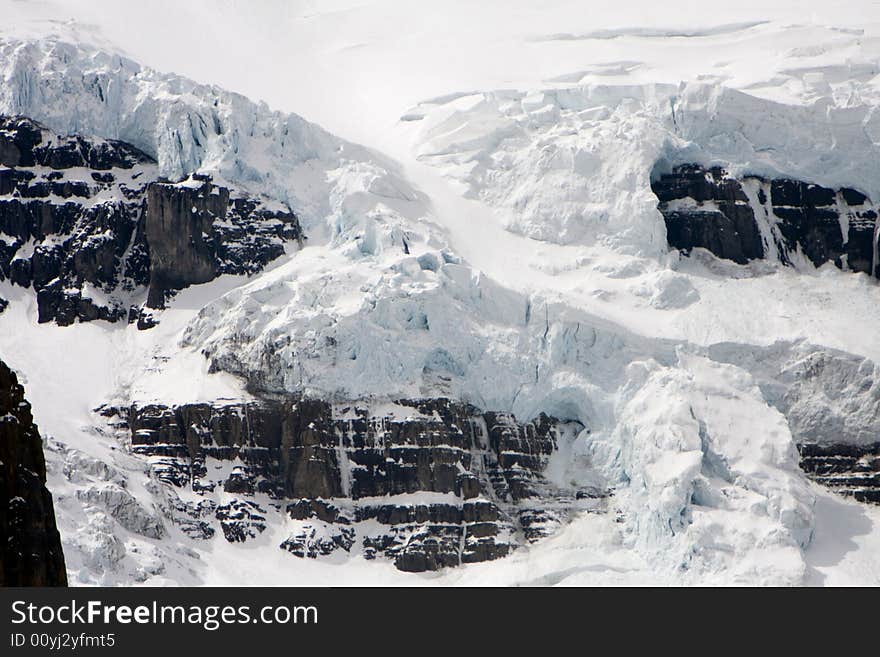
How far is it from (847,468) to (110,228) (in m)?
74.3

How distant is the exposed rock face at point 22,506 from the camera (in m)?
53.4

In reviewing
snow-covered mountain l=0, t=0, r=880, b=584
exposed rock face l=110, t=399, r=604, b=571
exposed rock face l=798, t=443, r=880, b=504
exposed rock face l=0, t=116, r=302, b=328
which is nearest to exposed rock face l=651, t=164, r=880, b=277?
snow-covered mountain l=0, t=0, r=880, b=584

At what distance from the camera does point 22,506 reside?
2124 inches

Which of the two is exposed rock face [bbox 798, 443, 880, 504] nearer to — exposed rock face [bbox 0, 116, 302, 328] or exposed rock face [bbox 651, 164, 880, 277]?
exposed rock face [bbox 651, 164, 880, 277]

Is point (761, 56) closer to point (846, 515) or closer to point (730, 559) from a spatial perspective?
point (846, 515)

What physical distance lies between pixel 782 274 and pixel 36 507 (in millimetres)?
129604

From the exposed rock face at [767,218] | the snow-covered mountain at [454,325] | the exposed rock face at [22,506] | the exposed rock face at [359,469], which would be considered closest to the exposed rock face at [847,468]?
the snow-covered mountain at [454,325]

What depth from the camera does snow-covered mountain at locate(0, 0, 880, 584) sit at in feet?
490

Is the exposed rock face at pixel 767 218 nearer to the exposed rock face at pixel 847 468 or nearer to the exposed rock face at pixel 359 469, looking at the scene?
the exposed rock face at pixel 847 468

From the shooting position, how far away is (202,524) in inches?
6058

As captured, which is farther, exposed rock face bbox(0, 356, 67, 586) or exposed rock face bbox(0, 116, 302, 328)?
exposed rock face bbox(0, 116, 302, 328)

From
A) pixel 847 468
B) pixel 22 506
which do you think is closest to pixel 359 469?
pixel 847 468

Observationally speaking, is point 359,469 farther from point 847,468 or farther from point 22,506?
point 22,506

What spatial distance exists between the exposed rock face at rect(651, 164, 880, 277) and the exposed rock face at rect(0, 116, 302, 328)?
124 feet
